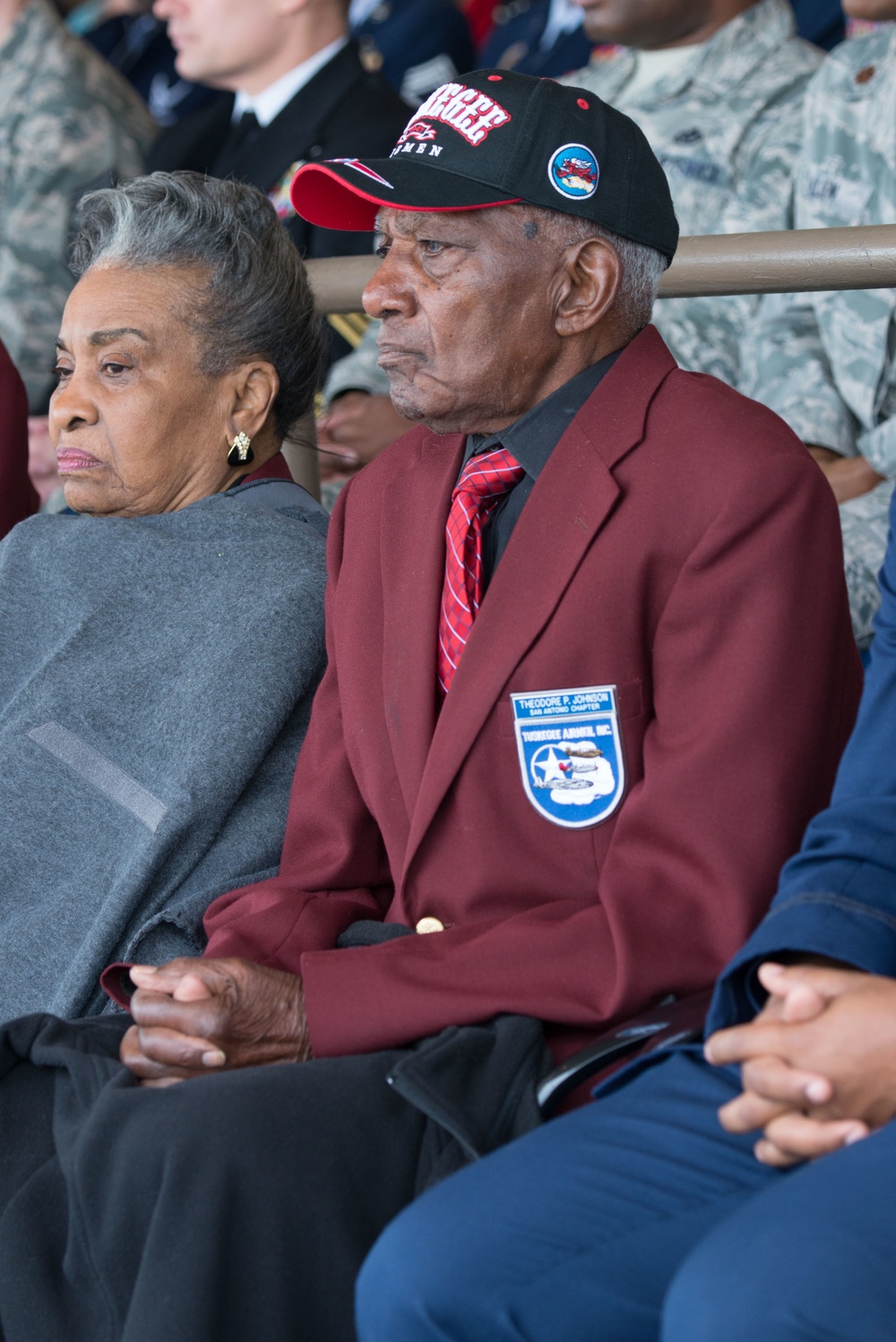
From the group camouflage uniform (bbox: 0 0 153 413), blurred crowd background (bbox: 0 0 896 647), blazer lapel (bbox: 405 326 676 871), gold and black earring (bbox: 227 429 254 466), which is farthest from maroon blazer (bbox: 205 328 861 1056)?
camouflage uniform (bbox: 0 0 153 413)

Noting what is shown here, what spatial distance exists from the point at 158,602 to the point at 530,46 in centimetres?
376

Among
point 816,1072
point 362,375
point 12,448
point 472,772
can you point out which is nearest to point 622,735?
point 472,772

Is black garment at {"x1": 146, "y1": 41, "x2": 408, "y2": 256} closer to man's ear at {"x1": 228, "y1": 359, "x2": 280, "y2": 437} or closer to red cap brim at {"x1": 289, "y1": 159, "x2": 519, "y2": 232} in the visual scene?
man's ear at {"x1": 228, "y1": 359, "x2": 280, "y2": 437}

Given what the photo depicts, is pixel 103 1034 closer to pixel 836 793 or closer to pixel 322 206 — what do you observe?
pixel 836 793

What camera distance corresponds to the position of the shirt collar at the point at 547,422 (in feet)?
5.82

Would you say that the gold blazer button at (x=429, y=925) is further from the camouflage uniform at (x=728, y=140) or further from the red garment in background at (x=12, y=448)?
the camouflage uniform at (x=728, y=140)

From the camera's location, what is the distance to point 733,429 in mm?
1662

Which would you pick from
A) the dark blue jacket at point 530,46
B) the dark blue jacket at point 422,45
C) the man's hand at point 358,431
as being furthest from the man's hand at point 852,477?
the dark blue jacket at point 422,45

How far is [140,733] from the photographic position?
1973 mm

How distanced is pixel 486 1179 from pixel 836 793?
45 centimetres

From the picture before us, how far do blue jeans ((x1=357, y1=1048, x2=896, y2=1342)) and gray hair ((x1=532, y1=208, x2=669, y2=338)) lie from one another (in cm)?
85

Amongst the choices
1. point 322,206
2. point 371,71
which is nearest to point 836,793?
point 322,206

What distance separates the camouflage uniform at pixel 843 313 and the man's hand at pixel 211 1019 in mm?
1375

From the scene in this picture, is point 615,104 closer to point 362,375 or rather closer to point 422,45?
point 362,375
